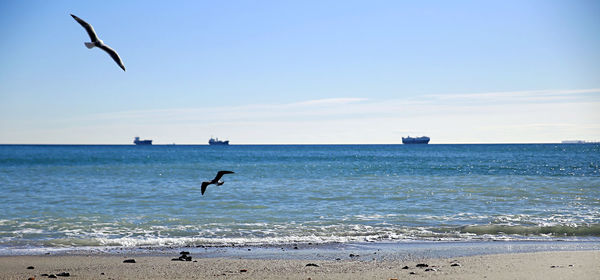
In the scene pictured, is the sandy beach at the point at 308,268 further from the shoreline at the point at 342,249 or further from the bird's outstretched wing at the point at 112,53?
the bird's outstretched wing at the point at 112,53

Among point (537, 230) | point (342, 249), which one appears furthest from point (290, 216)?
point (537, 230)

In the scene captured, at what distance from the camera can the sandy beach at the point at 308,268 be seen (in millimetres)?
9320

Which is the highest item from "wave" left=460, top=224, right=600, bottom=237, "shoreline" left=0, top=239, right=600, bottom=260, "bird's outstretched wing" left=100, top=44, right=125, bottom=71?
"bird's outstretched wing" left=100, top=44, right=125, bottom=71

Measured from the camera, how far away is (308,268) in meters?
Answer: 10.1

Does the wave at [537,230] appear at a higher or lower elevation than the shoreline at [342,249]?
higher

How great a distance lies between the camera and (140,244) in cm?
1324

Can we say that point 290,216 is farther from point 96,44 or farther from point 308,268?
point 96,44

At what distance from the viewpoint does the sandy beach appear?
932 cm

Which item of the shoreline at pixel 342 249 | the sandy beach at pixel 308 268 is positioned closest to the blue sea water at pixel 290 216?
the shoreline at pixel 342 249

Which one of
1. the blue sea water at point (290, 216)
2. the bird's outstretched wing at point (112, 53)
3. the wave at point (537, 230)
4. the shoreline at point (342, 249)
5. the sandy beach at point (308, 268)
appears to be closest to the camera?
the bird's outstretched wing at point (112, 53)

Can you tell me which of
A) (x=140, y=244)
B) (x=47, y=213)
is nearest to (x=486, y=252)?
(x=140, y=244)

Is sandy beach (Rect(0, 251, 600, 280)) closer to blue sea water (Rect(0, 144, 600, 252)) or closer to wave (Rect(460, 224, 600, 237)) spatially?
blue sea water (Rect(0, 144, 600, 252))

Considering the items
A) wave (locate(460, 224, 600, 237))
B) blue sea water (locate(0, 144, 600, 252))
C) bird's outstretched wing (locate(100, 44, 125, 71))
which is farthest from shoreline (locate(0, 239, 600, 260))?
bird's outstretched wing (locate(100, 44, 125, 71))

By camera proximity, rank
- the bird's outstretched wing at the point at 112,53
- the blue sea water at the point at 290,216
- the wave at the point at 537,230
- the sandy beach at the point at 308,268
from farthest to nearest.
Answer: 1. the wave at the point at 537,230
2. the blue sea water at the point at 290,216
3. the sandy beach at the point at 308,268
4. the bird's outstretched wing at the point at 112,53
